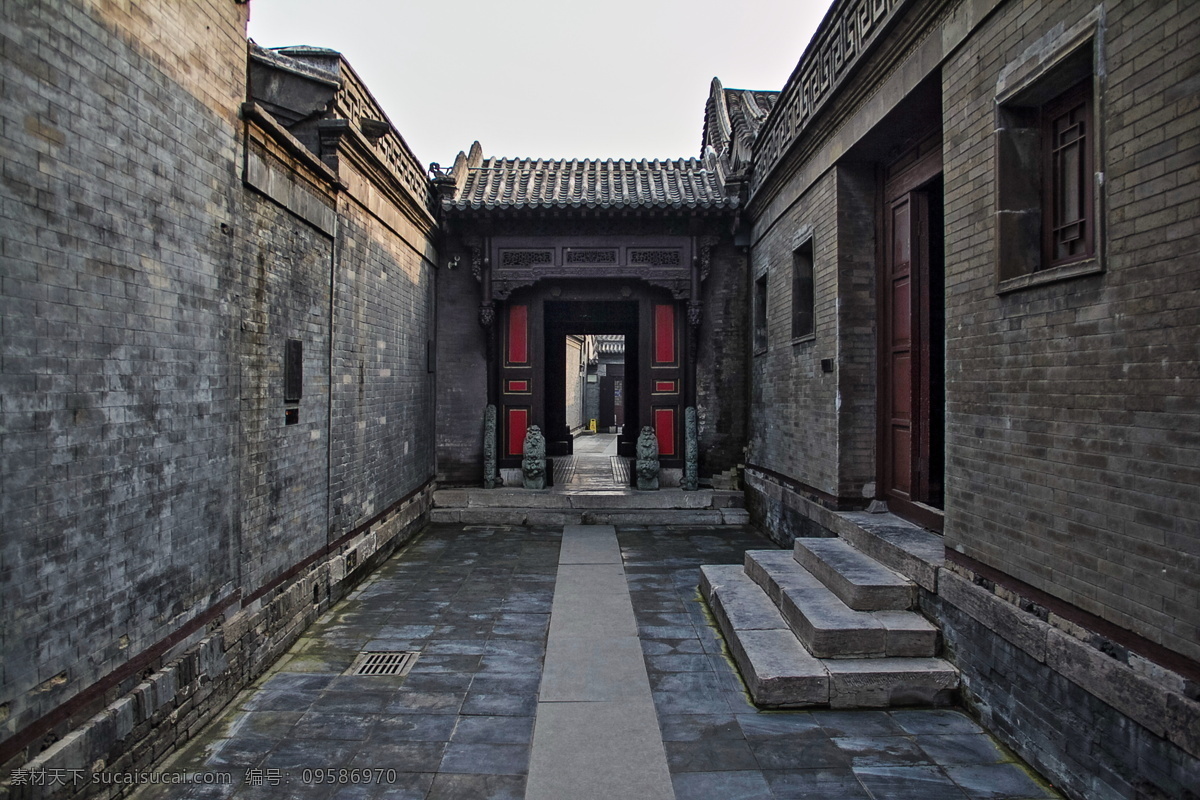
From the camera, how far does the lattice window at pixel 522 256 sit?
10.3 meters

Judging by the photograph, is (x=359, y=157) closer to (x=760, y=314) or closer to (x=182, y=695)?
(x=182, y=695)

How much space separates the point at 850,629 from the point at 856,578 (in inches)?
22.0

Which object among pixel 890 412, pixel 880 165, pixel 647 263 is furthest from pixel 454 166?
pixel 890 412

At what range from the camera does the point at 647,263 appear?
10.3 metres

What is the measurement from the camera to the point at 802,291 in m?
7.79

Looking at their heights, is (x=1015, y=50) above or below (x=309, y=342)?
above

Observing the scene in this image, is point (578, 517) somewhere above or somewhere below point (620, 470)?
below

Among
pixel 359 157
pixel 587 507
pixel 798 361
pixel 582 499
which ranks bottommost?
pixel 587 507

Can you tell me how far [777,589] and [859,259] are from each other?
3.18 metres

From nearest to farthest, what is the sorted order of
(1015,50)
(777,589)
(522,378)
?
(1015,50)
(777,589)
(522,378)

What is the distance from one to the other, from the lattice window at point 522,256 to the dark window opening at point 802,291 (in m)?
3.87

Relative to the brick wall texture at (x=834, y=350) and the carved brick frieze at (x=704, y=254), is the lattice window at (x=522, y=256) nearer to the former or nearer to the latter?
the carved brick frieze at (x=704, y=254)

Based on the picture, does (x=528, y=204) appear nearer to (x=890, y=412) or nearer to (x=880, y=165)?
(x=880, y=165)

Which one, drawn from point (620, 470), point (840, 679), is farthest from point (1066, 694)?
point (620, 470)
